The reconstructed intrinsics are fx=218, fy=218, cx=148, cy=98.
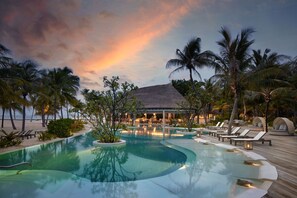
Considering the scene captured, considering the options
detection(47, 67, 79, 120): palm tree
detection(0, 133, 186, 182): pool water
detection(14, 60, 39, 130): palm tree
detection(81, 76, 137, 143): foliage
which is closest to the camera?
detection(0, 133, 186, 182): pool water

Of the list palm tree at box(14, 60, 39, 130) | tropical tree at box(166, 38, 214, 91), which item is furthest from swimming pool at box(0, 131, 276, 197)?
tropical tree at box(166, 38, 214, 91)

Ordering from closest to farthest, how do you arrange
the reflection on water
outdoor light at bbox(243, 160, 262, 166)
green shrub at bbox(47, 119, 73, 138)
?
the reflection on water, outdoor light at bbox(243, 160, 262, 166), green shrub at bbox(47, 119, 73, 138)

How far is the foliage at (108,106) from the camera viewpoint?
39.4 ft

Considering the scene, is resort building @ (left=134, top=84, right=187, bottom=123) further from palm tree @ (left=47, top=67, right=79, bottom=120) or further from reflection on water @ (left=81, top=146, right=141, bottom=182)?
reflection on water @ (left=81, top=146, right=141, bottom=182)

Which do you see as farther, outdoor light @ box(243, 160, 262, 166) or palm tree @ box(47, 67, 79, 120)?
palm tree @ box(47, 67, 79, 120)

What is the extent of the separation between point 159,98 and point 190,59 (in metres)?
9.18

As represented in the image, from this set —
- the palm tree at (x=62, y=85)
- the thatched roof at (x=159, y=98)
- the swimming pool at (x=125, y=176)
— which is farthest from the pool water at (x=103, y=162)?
the thatched roof at (x=159, y=98)

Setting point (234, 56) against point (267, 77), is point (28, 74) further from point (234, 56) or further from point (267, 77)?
point (267, 77)

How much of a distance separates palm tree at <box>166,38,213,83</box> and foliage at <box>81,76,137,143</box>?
953cm

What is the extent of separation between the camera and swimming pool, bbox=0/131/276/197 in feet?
15.4

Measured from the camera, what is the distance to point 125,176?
20.5 feet

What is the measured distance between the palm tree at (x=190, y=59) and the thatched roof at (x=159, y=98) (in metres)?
5.84

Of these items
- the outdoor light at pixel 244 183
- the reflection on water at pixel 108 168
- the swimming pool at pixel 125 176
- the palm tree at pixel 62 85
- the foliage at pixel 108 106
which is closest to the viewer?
the outdoor light at pixel 244 183

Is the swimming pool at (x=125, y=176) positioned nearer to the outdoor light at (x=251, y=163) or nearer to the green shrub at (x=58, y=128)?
the outdoor light at (x=251, y=163)
